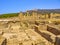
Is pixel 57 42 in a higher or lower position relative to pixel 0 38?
higher

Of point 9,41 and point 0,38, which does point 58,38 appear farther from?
point 0,38

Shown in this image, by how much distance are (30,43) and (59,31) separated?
8.41 m

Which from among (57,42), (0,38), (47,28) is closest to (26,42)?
(0,38)

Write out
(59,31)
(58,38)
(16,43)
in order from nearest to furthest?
(58,38) → (16,43) → (59,31)

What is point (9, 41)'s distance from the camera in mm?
7633

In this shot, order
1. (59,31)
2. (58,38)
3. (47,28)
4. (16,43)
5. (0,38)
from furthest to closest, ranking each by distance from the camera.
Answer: (47,28) → (59,31) → (0,38) → (16,43) → (58,38)

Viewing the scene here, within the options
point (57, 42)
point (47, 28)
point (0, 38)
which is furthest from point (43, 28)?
point (57, 42)

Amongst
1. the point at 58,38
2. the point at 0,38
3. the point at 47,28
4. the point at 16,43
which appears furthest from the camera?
the point at 47,28

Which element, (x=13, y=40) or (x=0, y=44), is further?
(x=0, y=44)

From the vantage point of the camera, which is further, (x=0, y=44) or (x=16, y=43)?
(x=0, y=44)

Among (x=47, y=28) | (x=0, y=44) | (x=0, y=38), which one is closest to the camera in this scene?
(x=0, y=44)

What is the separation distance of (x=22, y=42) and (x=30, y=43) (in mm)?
395

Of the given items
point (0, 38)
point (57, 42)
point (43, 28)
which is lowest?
point (43, 28)

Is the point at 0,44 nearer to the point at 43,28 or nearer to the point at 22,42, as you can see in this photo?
the point at 22,42
